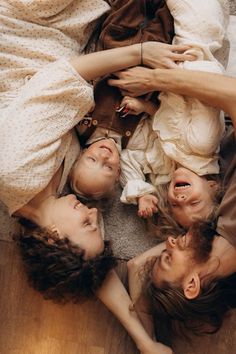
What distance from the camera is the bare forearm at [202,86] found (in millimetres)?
1224

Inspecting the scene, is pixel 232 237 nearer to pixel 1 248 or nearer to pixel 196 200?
pixel 196 200

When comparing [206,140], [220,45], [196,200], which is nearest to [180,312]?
[196,200]

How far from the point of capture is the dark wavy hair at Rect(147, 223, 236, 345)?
1221mm

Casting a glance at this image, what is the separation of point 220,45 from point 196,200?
0.43 meters

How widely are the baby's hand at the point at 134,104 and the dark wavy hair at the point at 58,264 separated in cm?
38

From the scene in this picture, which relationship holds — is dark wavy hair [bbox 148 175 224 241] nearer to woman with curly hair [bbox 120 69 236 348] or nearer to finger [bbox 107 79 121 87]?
woman with curly hair [bbox 120 69 236 348]

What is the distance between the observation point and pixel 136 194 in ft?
4.43

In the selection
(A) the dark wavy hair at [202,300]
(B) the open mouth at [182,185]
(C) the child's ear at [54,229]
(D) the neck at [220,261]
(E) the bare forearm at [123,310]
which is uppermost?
(B) the open mouth at [182,185]

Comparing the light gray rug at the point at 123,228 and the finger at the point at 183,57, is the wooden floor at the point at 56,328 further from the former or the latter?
the finger at the point at 183,57

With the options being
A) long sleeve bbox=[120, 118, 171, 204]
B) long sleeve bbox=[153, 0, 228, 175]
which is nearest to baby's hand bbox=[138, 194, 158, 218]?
long sleeve bbox=[120, 118, 171, 204]

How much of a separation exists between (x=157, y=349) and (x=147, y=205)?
393 millimetres

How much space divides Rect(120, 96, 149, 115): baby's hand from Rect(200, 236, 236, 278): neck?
421mm

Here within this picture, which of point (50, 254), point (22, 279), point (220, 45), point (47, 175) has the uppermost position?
point (220, 45)

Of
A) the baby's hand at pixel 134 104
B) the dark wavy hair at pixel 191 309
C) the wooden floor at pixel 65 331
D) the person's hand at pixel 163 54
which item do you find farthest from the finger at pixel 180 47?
the wooden floor at pixel 65 331
